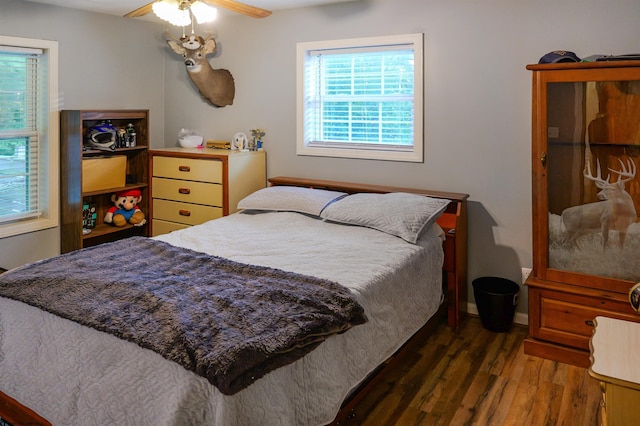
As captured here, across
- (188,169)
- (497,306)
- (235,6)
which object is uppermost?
(235,6)

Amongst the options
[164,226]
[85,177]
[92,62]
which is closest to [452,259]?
[164,226]

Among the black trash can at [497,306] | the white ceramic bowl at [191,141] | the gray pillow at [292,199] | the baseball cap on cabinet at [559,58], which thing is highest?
the baseball cap on cabinet at [559,58]

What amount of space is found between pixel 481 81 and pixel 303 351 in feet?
7.83

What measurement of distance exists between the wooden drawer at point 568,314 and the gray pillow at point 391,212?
720mm

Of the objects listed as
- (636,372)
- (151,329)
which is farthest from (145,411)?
(636,372)

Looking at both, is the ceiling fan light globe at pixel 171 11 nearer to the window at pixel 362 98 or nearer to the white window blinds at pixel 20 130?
the window at pixel 362 98

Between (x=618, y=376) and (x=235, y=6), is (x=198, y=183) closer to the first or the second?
(x=235, y=6)

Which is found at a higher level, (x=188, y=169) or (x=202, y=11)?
(x=202, y=11)

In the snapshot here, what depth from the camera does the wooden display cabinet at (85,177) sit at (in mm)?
4188

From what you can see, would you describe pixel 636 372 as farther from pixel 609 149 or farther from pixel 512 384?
pixel 609 149

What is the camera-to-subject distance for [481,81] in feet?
11.9

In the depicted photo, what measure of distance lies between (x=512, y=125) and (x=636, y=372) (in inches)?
81.4

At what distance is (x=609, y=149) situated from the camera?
289 cm

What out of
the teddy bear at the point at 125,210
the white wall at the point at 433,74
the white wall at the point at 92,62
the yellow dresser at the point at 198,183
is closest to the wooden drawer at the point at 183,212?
the yellow dresser at the point at 198,183
